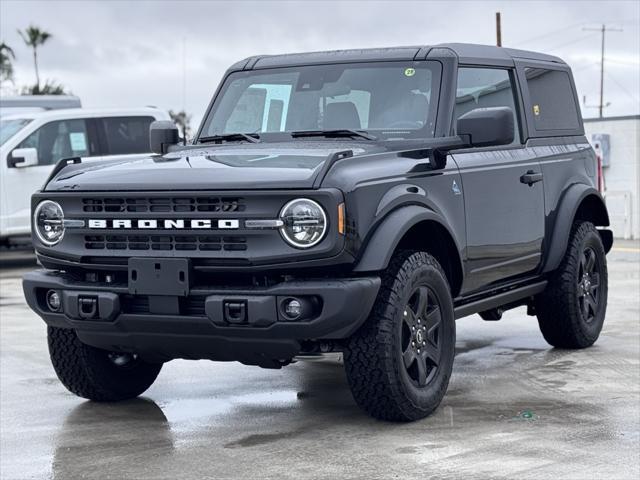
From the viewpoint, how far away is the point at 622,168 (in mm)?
22281

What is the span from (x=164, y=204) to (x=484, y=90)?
2.47m

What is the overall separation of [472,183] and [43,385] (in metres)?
2.84

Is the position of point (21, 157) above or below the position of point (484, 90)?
below

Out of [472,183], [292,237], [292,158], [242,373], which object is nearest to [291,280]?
[292,237]

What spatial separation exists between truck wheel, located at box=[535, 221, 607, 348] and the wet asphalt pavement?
138 millimetres

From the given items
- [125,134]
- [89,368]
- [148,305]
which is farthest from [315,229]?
[125,134]

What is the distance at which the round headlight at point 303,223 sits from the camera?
5.64 metres

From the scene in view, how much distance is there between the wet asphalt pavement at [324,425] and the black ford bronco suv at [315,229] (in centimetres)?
29

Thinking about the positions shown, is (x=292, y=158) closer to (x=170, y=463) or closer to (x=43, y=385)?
(x=170, y=463)

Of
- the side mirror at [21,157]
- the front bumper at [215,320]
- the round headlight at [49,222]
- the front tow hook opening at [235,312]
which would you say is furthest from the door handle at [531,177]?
the side mirror at [21,157]

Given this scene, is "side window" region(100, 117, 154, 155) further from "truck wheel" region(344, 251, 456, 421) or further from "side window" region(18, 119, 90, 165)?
"truck wheel" region(344, 251, 456, 421)

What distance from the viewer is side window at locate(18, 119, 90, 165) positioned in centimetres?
1628

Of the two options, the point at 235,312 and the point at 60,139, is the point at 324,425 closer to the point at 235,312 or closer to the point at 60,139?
the point at 235,312

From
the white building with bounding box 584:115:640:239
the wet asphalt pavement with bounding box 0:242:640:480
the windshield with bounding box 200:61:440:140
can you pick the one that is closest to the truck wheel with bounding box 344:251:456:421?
the wet asphalt pavement with bounding box 0:242:640:480
